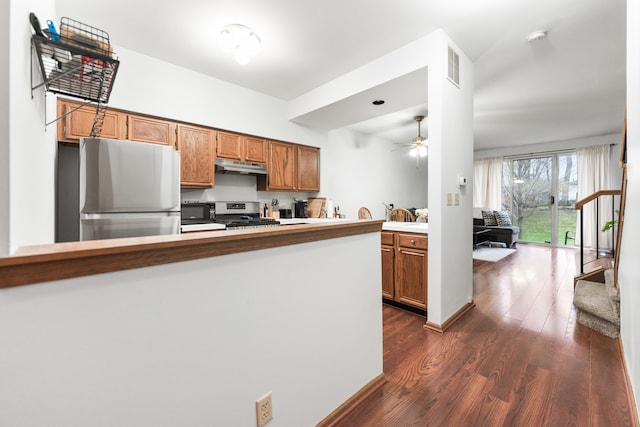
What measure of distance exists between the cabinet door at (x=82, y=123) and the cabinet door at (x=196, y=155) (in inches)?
22.1

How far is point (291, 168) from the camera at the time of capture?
4.11 metres

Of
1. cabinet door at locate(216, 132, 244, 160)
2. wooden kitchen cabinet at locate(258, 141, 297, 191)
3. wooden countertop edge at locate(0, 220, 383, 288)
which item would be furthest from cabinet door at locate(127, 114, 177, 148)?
wooden countertop edge at locate(0, 220, 383, 288)

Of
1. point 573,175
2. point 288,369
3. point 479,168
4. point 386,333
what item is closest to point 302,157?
point 386,333

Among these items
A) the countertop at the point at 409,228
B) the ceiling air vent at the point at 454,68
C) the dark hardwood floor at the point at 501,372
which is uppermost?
the ceiling air vent at the point at 454,68

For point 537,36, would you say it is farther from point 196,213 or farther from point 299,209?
point 196,213

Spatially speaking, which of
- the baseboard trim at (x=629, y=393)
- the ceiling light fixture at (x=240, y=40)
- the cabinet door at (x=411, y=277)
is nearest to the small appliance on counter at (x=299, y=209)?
the cabinet door at (x=411, y=277)

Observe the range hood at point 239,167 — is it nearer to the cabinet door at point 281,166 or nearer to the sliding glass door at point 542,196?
the cabinet door at point 281,166

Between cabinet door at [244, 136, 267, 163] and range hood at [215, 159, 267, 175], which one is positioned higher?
cabinet door at [244, 136, 267, 163]

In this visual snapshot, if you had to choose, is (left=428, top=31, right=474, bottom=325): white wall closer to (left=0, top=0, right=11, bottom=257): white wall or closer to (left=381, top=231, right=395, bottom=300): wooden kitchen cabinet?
(left=381, top=231, right=395, bottom=300): wooden kitchen cabinet

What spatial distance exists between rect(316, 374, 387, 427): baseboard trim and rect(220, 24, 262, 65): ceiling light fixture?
2.64 m

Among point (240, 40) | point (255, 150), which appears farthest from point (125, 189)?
point (255, 150)

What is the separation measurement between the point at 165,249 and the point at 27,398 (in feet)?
1.45

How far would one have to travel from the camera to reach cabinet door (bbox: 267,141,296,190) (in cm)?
387

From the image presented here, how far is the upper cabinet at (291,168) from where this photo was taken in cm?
388
